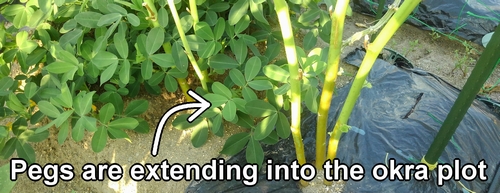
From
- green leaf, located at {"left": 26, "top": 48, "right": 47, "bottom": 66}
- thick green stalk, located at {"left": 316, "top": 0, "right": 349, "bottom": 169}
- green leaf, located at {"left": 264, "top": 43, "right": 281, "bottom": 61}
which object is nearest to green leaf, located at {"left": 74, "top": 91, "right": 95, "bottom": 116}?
green leaf, located at {"left": 26, "top": 48, "right": 47, "bottom": 66}

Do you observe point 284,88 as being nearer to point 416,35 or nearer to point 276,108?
point 276,108

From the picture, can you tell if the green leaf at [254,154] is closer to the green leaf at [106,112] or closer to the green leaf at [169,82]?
the green leaf at [169,82]

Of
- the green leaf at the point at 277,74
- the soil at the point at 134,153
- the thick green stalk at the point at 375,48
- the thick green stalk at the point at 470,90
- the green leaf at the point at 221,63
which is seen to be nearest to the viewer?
the thick green stalk at the point at 375,48

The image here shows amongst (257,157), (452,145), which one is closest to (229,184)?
(257,157)

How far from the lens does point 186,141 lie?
2014 millimetres

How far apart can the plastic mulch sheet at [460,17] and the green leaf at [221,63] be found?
4.95 ft

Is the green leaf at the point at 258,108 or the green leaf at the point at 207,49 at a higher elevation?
the green leaf at the point at 207,49

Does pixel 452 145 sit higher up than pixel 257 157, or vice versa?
pixel 452 145

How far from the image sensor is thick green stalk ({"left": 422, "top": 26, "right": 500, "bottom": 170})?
43.1 inches

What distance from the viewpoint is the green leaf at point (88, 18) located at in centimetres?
152

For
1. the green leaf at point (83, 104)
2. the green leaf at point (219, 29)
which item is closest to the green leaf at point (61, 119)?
the green leaf at point (83, 104)

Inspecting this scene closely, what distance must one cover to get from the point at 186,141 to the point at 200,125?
305mm

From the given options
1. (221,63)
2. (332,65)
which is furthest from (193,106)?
(332,65)

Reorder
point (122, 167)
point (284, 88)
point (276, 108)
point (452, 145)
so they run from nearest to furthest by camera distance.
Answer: point (284, 88) → point (276, 108) → point (452, 145) → point (122, 167)
